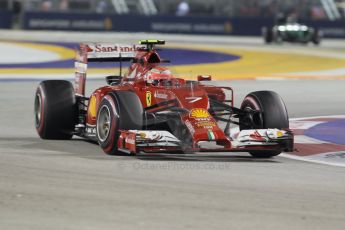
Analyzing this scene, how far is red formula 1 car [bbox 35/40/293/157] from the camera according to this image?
421 inches

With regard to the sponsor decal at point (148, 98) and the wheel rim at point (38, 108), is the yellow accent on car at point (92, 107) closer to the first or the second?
the sponsor decal at point (148, 98)

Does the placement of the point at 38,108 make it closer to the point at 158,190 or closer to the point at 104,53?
the point at 104,53

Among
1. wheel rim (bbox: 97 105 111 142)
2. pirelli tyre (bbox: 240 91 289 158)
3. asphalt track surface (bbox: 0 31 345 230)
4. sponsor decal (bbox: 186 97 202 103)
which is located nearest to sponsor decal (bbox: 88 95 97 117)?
asphalt track surface (bbox: 0 31 345 230)

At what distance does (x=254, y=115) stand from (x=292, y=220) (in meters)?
4.05

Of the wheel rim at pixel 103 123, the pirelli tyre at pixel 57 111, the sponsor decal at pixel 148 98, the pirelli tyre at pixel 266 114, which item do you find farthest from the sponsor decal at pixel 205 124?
the pirelli tyre at pixel 57 111

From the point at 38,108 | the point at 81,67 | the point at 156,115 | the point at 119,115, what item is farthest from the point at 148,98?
the point at 38,108

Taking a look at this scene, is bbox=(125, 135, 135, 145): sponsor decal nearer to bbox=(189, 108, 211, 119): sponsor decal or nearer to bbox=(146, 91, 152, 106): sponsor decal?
bbox=(189, 108, 211, 119): sponsor decal

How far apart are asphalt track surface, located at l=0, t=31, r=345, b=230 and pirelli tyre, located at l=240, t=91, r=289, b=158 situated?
0.34m

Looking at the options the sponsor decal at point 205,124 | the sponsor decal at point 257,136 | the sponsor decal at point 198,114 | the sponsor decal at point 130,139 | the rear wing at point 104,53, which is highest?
the rear wing at point 104,53

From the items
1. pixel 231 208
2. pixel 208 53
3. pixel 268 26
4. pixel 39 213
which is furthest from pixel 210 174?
→ pixel 268 26

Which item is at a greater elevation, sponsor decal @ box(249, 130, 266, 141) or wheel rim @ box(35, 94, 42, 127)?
wheel rim @ box(35, 94, 42, 127)

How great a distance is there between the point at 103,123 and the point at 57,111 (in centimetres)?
123

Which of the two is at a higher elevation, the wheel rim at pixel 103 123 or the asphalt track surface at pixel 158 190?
the wheel rim at pixel 103 123

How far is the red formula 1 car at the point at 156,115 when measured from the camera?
1069cm
